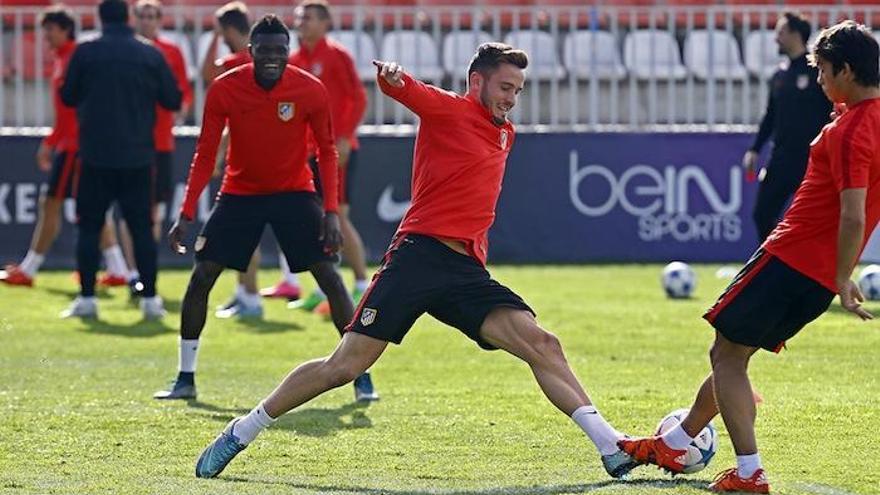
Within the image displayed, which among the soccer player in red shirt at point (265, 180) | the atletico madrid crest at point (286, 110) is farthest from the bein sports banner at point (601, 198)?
the atletico madrid crest at point (286, 110)

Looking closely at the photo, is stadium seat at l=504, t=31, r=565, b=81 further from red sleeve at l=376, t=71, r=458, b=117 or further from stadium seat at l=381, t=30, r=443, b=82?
red sleeve at l=376, t=71, r=458, b=117

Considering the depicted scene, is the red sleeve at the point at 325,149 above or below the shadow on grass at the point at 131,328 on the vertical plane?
above

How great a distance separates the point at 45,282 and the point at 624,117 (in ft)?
21.2

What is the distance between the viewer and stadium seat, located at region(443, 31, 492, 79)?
794 inches

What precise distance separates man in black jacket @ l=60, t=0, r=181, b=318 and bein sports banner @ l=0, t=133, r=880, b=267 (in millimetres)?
4598

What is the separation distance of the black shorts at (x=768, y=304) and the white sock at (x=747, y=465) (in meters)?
0.45

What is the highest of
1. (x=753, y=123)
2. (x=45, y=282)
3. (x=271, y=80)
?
(x=271, y=80)

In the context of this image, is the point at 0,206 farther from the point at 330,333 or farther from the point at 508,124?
the point at 508,124

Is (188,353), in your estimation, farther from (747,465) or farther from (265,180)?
(747,465)

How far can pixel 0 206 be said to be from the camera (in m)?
19.6

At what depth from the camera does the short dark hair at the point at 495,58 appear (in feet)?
26.5

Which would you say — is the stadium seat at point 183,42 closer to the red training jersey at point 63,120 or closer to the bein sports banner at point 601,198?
the bein sports banner at point 601,198

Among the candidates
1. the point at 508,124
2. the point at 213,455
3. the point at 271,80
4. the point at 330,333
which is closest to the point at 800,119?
the point at 330,333

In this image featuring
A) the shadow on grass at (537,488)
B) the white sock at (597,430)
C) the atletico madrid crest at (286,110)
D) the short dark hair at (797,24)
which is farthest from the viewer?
the short dark hair at (797,24)
